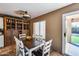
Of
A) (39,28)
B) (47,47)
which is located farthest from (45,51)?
(39,28)

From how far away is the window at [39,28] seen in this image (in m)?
2.05

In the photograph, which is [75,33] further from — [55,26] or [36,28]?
[36,28]

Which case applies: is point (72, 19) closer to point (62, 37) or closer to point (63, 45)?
point (62, 37)

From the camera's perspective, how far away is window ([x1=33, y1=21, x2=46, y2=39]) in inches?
80.8

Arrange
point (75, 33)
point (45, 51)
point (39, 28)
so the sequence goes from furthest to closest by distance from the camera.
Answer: point (39, 28)
point (45, 51)
point (75, 33)

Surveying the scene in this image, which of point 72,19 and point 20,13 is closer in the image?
point 72,19

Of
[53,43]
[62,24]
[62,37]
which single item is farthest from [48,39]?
[62,24]

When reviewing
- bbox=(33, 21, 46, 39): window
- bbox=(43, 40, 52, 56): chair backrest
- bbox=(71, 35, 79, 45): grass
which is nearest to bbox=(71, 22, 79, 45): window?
bbox=(71, 35, 79, 45): grass

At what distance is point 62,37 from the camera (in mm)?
2035

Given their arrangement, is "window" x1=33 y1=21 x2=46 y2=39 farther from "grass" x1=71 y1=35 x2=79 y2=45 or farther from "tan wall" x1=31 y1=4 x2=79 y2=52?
"grass" x1=71 y1=35 x2=79 y2=45

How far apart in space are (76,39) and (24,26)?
3.91 ft

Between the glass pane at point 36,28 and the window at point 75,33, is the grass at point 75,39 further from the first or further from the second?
the glass pane at point 36,28

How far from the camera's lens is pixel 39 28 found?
209 cm

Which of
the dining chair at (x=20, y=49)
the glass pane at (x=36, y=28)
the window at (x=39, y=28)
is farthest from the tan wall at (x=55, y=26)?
the dining chair at (x=20, y=49)
